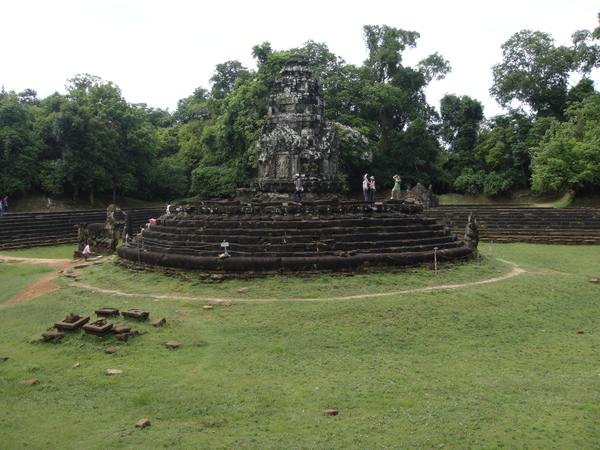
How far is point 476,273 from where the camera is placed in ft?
40.6

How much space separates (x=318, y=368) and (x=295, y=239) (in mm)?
6361

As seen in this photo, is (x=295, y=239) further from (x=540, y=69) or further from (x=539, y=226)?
(x=540, y=69)

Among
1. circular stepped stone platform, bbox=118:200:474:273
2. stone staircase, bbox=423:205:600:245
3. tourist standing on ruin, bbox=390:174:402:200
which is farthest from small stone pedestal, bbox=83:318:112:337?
stone staircase, bbox=423:205:600:245

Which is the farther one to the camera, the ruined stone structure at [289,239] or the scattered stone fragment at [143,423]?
the ruined stone structure at [289,239]

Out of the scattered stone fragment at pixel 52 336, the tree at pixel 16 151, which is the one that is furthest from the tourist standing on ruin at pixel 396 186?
the tree at pixel 16 151

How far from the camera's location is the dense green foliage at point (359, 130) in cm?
3347

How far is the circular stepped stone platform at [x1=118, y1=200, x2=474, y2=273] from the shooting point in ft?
38.7

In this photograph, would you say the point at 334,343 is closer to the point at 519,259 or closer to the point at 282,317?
the point at 282,317

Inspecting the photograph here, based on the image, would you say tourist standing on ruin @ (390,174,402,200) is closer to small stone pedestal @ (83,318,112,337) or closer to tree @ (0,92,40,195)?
small stone pedestal @ (83,318,112,337)

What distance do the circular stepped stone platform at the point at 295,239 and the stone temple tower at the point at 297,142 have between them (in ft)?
12.3

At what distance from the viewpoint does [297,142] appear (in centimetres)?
1811

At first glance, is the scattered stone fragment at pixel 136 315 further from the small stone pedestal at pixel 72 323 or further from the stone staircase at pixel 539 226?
the stone staircase at pixel 539 226

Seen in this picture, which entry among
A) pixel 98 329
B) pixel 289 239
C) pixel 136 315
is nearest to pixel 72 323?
pixel 98 329

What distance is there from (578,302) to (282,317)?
19.4 feet
